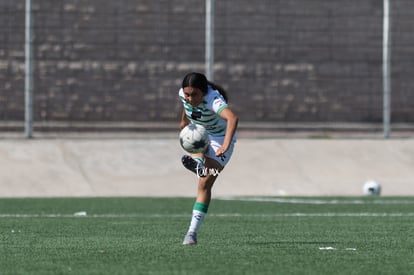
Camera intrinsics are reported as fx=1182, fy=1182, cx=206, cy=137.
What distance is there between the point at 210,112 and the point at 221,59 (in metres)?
12.4

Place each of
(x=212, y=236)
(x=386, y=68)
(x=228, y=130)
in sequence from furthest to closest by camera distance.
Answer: (x=386, y=68)
(x=212, y=236)
(x=228, y=130)

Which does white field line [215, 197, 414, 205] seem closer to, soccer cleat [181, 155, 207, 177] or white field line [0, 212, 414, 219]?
white field line [0, 212, 414, 219]

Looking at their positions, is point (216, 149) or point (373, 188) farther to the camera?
point (373, 188)

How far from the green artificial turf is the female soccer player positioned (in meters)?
0.36

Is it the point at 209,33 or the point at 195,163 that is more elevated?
the point at 209,33

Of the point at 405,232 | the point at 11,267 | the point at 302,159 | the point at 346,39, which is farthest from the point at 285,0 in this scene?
the point at 11,267

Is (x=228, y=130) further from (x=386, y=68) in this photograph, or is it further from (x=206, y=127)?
(x=386, y=68)

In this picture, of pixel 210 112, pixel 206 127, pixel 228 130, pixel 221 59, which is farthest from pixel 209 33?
pixel 228 130

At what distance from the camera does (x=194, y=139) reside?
1080 cm

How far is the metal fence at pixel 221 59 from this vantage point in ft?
74.1

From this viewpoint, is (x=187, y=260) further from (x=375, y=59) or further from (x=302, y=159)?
(x=375, y=59)

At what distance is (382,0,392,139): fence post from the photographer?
74.0ft

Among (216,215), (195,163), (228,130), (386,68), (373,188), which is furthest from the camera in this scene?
(386,68)

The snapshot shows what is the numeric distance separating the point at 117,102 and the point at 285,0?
12.8 ft
